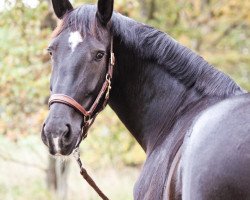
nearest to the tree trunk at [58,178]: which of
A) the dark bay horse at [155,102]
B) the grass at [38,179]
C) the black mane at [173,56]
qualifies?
the grass at [38,179]

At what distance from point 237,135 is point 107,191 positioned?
7.55 meters

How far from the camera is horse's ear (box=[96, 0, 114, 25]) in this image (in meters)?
3.50

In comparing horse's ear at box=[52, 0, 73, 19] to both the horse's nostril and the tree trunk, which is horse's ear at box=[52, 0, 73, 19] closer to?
the horse's nostril

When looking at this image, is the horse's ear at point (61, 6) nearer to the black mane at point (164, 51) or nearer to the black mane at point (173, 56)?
the black mane at point (164, 51)

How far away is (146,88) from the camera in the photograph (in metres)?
3.71

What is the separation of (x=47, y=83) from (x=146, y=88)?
472 centimetres

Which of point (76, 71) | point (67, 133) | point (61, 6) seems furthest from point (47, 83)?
point (67, 133)

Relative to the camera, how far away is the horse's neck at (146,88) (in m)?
3.56

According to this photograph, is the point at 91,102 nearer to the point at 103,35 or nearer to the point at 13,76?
the point at 103,35

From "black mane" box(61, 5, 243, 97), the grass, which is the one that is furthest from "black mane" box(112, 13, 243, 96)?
the grass

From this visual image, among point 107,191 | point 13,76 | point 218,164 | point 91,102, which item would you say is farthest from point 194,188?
point 107,191

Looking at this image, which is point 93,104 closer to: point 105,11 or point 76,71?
point 76,71

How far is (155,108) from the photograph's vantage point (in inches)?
146

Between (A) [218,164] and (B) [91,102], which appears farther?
(B) [91,102]
